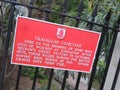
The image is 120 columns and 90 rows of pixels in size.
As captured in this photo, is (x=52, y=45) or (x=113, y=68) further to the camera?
(x=113, y=68)

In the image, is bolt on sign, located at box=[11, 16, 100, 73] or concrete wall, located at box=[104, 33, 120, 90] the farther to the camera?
concrete wall, located at box=[104, 33, 120, 90]

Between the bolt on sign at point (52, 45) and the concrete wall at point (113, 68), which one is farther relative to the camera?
the concrete wall at point (113, 68)

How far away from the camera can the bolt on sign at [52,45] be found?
8.46 feet

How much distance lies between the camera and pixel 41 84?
19.8 ft

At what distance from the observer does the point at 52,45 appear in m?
2.67

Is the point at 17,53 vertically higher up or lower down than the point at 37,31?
lower down

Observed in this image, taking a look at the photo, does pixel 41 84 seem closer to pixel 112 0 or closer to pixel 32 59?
pixel 112 0

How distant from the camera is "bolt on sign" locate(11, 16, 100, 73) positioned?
258 cm

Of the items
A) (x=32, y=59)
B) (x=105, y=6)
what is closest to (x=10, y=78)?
(x=105, y=6)

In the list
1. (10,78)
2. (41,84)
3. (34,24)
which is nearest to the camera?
(34,24)

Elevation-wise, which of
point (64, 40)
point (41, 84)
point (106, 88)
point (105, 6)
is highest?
point (105, 6)

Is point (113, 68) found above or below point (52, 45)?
below

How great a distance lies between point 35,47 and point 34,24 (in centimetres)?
20

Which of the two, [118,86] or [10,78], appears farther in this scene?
[10,78]
